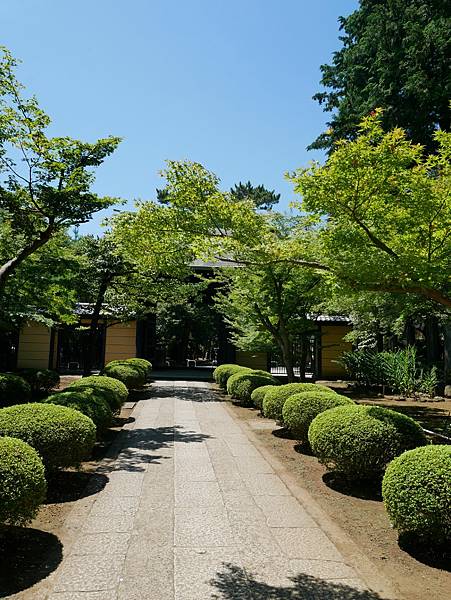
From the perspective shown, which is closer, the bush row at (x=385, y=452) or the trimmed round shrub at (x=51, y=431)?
the bush row at (x=385, y=452)

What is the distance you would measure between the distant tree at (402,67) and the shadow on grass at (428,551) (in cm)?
1348

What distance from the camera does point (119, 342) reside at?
23766mm

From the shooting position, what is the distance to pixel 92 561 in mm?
3807

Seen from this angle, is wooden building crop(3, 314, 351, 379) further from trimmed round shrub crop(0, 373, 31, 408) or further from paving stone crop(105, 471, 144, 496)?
paving stone crop(105, 471, 144, 496)

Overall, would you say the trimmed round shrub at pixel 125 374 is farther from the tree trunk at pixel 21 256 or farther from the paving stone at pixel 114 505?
the paving stone at pixel 114 505

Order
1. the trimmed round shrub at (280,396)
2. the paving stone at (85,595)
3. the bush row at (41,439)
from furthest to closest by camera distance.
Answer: the trimmed round shrub at (280,396)
the bush row at (41,439)
the paving stone at (85,595)

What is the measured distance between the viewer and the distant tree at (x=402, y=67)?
53.4ft

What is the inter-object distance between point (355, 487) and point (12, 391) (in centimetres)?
870

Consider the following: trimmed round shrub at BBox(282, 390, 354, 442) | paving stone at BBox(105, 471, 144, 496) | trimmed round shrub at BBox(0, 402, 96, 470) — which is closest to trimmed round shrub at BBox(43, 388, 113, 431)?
paving stone at BBox(105, 471, 144, 496)

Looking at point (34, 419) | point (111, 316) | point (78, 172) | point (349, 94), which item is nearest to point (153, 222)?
point (78, 172)

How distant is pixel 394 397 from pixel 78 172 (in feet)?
45.2

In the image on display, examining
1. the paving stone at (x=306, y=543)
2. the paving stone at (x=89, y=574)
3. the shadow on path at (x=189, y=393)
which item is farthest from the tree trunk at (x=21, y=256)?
the shadow on path at (x=189, y=393)

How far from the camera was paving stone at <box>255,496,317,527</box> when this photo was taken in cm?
485

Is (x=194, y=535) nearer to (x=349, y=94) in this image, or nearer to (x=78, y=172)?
(x=78, y=172)
